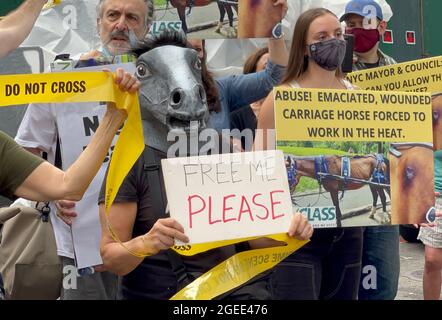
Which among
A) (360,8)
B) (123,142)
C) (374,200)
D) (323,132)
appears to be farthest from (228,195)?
(360,8)

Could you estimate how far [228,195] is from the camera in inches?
139

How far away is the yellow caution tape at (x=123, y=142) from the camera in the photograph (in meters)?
3.45

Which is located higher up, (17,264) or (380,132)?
(380,132)

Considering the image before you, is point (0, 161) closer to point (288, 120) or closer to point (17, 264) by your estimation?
point (17, 264)

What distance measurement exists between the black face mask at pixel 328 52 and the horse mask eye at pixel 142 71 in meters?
0.93

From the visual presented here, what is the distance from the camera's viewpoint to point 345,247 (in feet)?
14.5

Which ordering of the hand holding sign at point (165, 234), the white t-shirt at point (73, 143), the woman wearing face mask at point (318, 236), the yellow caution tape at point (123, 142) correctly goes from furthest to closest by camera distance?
the white t-shirt at point (73, 143)
the woman wearing face mask at point (318, 236)
the yellow caution tape at point (123, 142)
the hand holding sign at point (165, 234)

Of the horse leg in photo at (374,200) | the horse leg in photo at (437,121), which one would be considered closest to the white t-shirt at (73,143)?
the horse leg in photo at (374,200)

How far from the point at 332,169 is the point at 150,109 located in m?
0.87

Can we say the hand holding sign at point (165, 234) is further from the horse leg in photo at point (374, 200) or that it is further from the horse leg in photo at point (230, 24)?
the horse leg in photo at point (230, 24)

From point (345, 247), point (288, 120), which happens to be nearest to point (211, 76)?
point (288, 120)

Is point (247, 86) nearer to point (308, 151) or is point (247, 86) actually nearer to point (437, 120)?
point (308, 151)

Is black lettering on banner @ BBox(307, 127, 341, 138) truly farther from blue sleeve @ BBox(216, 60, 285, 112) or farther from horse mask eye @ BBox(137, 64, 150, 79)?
horse mask eye @ BBox(137, 64, 150, 79)
